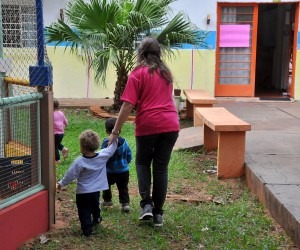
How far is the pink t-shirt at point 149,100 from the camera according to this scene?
431cm

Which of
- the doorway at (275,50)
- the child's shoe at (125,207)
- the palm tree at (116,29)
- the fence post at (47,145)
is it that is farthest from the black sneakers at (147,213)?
the doorway at (275,50)

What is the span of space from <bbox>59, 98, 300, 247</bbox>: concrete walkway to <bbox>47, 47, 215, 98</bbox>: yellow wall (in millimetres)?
898

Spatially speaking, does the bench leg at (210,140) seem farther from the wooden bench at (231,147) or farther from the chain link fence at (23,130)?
the chain link fence at (23,130)

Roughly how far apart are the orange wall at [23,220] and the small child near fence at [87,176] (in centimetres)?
25

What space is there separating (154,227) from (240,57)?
8.58m

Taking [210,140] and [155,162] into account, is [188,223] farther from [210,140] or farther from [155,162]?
[210,140]

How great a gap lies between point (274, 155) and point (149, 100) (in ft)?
8.60

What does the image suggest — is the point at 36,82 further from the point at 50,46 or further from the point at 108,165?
the point at 50,46

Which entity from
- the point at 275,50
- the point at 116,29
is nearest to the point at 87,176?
the point at 116,29

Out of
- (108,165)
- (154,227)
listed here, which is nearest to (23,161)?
(108,165)

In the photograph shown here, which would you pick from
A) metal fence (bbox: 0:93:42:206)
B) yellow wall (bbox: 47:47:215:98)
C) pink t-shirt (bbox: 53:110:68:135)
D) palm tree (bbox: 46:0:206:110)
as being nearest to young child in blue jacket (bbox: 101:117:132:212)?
metal fence (bbox: 0:93:42:206)

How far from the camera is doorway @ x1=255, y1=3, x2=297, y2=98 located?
1318 cm

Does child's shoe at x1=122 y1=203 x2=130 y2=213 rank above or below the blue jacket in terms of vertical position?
below

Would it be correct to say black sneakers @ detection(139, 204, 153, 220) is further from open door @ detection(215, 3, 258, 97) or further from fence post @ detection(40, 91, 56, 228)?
open door @ detection(215, 3, 258, 97)
